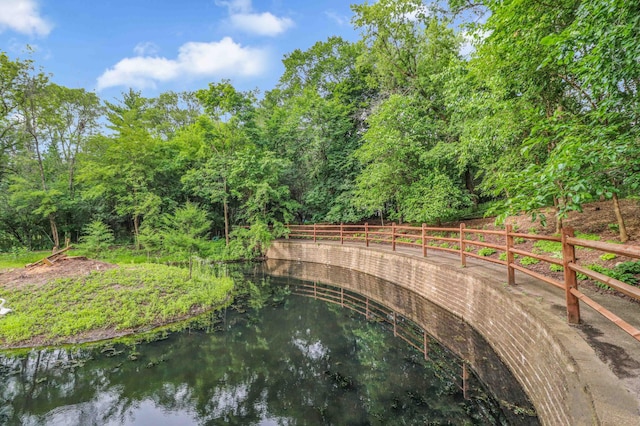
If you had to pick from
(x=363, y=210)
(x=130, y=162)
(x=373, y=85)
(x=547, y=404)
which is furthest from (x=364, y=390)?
(x=130, y=162)

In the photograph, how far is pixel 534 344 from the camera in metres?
3.66

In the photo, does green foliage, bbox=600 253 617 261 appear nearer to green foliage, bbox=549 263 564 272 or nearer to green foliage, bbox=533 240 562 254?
green foliage, bbox=549 263 564 272

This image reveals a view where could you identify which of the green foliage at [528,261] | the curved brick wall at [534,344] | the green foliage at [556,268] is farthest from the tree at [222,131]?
the green foliage at [556,268]

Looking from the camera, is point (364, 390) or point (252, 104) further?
point (252, 104)

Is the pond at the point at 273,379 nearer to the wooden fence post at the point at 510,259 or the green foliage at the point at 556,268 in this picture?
the wooden fence post at the point at 510,259

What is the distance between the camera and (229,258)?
16641mm

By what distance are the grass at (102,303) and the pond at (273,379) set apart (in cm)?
66

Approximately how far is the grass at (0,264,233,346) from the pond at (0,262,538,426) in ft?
2.16

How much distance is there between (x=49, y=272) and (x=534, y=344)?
38.5 feet

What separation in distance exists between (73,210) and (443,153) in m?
22.1

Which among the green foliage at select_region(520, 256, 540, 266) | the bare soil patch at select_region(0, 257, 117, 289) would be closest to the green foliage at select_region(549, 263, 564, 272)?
the green foliage at select_region(520, 256, 540, 266)

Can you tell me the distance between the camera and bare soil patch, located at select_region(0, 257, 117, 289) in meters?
8.26

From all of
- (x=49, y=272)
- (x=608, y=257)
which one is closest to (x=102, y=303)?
(x=49, y=272)

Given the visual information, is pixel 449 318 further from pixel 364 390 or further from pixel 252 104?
pixel 252 104
